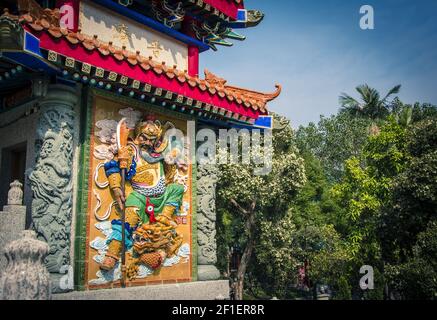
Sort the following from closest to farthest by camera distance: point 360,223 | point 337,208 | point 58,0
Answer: point 58,0 → point 360,223 → point 337,208

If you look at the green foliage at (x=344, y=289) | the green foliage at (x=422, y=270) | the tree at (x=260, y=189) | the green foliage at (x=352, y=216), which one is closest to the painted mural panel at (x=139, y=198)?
the green foliage at (x=352, y=216)

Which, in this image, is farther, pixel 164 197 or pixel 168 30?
pixel 168 30

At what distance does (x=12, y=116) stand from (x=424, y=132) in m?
11.2

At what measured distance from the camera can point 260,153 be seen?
2038cm

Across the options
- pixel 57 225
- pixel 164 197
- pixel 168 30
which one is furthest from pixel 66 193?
pixel 168 30

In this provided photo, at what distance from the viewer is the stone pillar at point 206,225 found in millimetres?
10469

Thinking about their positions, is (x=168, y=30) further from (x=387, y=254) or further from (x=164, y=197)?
(x=387, y=254)

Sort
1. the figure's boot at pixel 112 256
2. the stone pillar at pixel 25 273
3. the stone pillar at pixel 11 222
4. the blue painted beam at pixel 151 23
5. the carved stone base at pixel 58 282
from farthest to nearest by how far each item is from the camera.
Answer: the blue painted beam at pixel 151 23 < the figure's boot at pixel 112 256 < the carved stone base at pixel 58 282 < the stone pillar at pixel 11 222 < the stone pillar at pixel 25 273

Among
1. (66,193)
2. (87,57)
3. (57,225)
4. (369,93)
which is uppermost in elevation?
(369,93)

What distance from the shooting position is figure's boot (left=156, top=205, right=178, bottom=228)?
9594 millimetres

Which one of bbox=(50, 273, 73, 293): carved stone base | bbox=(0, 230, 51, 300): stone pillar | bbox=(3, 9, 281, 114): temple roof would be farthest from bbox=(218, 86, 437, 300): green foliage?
bbox=(0, 230, 51, 300): stone pillar

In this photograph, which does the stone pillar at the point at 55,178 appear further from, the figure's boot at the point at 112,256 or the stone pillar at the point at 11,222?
the figure's boot at the point at 112,256

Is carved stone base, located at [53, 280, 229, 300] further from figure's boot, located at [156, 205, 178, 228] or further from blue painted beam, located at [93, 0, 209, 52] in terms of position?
blue painted beam, located at [93, 0, 209, 52]

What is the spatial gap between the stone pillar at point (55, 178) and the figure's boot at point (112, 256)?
0.70 metres
